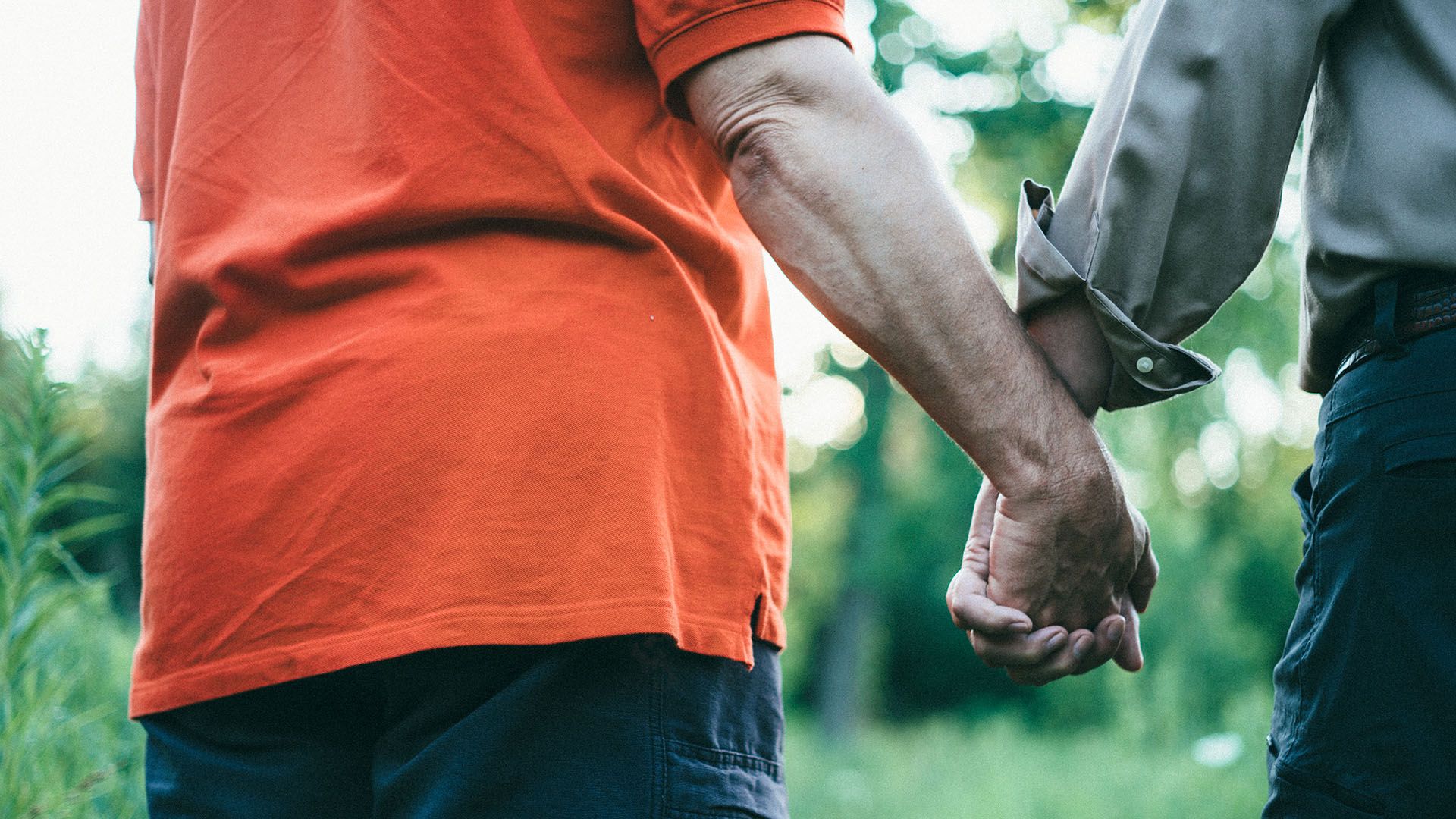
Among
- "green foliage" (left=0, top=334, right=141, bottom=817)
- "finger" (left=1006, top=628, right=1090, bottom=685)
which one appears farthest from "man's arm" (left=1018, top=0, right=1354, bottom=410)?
"green foliage" (left=0, top=334, right=141, bottom=817)

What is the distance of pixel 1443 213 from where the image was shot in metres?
1.40

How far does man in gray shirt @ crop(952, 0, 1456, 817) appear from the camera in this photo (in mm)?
1400

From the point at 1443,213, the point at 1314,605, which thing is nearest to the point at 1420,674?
the point at 1314,605

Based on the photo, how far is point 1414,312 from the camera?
144cm

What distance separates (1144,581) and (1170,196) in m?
0.71

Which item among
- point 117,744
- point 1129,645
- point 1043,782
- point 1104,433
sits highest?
point 1129,645

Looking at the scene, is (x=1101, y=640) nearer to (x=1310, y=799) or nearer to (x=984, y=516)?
(x=984, y=516)

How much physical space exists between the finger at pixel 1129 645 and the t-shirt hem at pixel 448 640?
905 millimetres

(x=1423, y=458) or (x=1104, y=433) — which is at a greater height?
(x=1423, y=458)

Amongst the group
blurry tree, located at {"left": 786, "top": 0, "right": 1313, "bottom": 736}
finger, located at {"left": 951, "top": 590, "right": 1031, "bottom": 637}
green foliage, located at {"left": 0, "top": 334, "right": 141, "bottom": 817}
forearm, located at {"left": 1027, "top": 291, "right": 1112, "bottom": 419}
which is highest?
forearm, located at {"left": 1027, "top": 291, "right": 1112, "bottom": 419}

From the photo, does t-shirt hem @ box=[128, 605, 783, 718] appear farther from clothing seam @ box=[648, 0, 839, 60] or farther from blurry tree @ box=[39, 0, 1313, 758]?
blurry tree @ box=[39, 0, 1313, 758]

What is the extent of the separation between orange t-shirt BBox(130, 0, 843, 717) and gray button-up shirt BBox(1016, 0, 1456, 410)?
0.58m

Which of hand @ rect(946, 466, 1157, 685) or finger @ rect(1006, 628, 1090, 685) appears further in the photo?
finger @ rect(1006, 628, 1090, 685)

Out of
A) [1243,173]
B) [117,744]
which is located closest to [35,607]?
[117,744]
